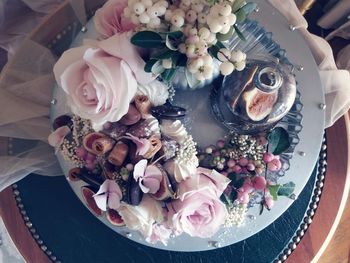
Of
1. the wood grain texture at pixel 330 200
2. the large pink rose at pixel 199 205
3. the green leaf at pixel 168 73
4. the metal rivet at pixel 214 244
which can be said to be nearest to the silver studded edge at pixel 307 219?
the wood grain texture at pixel 330 200

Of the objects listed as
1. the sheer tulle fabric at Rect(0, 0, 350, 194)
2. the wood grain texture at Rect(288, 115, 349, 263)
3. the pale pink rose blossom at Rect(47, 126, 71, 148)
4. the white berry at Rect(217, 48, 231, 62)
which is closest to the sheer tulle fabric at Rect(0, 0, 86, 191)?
the sheer tulle fabric at Rect(0, 0, 350, 194)

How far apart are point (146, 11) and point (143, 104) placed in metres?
0.14

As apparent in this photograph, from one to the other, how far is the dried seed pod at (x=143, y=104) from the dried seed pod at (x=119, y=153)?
0.06 meters

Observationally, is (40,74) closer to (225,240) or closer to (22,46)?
(22,46)

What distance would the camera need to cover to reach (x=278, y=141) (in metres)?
0.86

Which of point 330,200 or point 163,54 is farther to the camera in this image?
point 330,200

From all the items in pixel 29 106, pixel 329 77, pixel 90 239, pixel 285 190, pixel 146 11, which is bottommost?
pixel 90 239

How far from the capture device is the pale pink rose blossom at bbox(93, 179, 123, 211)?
767 mm

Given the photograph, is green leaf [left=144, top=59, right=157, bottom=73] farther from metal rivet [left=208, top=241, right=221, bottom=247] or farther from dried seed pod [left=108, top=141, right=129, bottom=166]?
metal rivet [left=208, top=241, right=221, bottom=247]

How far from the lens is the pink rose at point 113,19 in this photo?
777 mm

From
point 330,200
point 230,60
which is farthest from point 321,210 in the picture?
point 230,60

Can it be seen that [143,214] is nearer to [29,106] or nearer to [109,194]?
[109,194]

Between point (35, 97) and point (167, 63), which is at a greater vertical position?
point (167, 63)

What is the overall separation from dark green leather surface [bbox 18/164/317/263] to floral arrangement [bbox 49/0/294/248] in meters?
0.12
